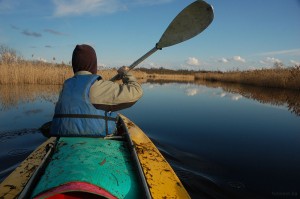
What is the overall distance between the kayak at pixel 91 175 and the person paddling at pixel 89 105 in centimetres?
9

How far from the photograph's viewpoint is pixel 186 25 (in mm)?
4027

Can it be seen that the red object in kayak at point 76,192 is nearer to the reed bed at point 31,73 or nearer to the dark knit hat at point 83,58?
the dark knit hat at point 83,58

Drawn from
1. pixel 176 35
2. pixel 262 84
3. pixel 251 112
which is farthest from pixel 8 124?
pixel 262 84

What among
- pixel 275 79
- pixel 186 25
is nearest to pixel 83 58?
pixel 186 25

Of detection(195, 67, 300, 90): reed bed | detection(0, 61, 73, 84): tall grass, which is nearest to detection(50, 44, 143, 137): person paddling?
detection(0, 61, 73, 84): tall grass

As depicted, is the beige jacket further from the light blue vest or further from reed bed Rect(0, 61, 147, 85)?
reed bed Rect(0, 61, 147, 85)

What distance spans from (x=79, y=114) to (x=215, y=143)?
4230 millimetres

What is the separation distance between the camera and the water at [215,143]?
4062mm

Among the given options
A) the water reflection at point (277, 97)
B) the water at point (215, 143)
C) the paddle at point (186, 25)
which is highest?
the paddle at point (186, 25)

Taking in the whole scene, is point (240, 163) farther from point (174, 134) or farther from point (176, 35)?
point (176, 35)

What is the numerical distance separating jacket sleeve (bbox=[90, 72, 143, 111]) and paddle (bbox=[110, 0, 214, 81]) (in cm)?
131

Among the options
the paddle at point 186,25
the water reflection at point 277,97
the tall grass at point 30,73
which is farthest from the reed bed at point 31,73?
the paddle at point 186,25

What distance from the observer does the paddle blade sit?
383 cm

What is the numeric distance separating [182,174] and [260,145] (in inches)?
101
